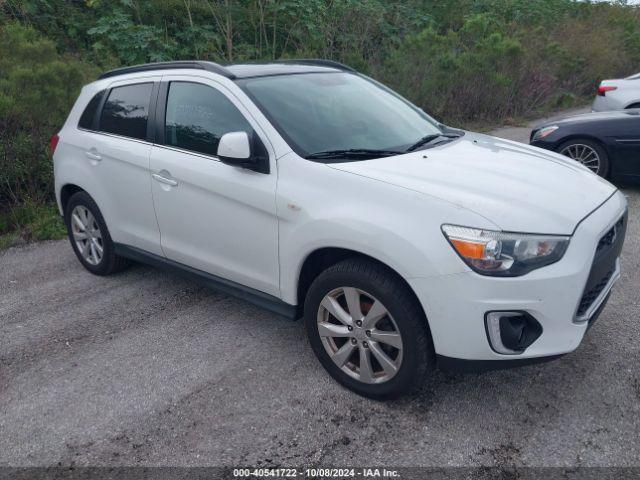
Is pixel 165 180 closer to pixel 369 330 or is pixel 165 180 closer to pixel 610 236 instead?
pixel 369 330

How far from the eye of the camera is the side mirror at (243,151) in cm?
329

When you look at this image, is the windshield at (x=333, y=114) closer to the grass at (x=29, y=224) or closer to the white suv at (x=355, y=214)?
the white suv at (x=355, y=214)

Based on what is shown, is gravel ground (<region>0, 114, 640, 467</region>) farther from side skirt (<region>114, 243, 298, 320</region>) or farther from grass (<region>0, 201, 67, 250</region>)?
grass (<region>0, 201, 67, 250</region>)

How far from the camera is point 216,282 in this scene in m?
3.86

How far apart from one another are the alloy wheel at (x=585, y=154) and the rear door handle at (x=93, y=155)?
5408 mm

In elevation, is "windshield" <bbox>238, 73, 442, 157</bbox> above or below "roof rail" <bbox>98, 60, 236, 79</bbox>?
below

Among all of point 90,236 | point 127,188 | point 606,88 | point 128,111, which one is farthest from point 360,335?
point 606,88

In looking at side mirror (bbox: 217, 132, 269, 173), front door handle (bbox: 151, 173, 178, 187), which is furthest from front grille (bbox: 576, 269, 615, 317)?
front door handle (bbox: 151, 173, 178, 187)

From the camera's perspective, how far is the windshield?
350cm

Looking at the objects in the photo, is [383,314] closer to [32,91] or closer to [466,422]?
[466,422]

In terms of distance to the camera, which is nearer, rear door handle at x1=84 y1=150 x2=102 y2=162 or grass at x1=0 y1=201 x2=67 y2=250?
rear door handle at x1=84 y1=150 x2=102 y2=162

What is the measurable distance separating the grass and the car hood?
14.3 ft

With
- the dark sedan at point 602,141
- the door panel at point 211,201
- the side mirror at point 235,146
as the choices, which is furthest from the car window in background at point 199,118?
the dark sedan at point 602,141

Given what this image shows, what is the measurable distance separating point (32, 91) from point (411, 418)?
5.63 meters
